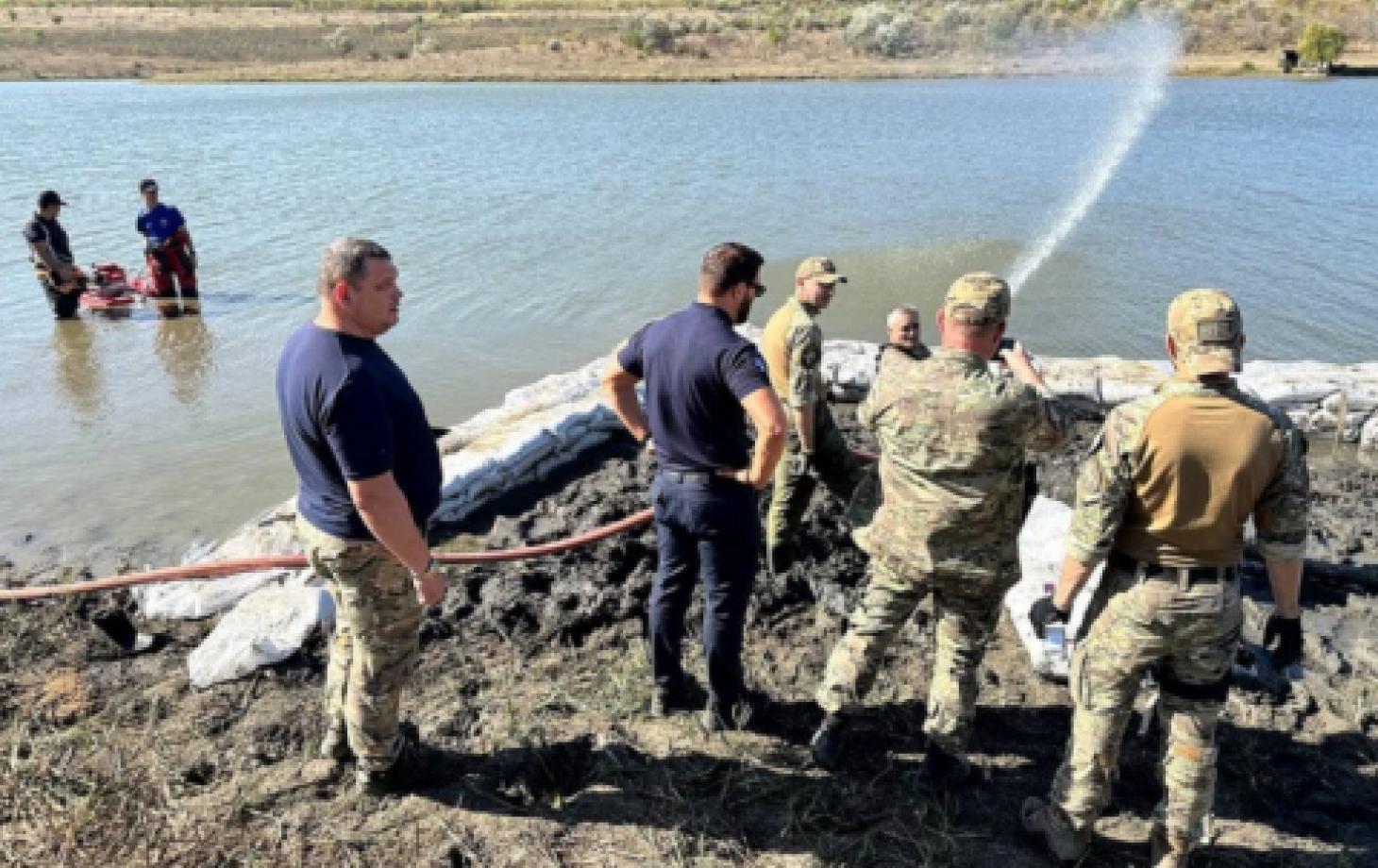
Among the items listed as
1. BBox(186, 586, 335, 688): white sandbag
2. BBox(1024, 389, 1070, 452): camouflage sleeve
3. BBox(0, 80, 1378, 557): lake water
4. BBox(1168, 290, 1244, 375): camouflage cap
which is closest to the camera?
BBox(1168, 290, 1244, 375): camouflage cap

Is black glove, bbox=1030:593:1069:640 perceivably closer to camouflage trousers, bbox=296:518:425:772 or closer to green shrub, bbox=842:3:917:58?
camouflage trousers, bbox=296:518:425:772

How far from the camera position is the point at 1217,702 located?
10.3 ft

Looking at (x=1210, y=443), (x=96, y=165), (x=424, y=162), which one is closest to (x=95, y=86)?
(x=96, y=165)

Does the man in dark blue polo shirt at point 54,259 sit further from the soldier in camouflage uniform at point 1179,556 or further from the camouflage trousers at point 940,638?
the soldier in camouflage uniform at point 1179,556

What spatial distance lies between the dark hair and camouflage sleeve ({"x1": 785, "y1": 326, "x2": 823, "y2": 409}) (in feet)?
4.21

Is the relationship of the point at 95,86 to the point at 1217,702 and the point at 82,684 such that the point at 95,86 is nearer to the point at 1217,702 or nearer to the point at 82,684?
the point at 82,684

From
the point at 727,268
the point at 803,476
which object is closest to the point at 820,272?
the point at 803,476

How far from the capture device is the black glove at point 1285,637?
3129mm

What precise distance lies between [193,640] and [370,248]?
2907mm

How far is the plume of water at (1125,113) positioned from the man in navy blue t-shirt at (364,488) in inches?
382

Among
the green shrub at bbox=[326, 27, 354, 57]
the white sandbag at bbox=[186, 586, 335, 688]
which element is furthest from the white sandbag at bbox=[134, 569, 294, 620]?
the green shrub at bbox=[326, 27, 354, 57]

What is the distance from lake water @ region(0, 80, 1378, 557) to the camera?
8531 millimetres

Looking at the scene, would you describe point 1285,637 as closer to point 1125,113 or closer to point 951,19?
point 1125,113

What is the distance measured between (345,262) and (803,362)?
2458 mm
